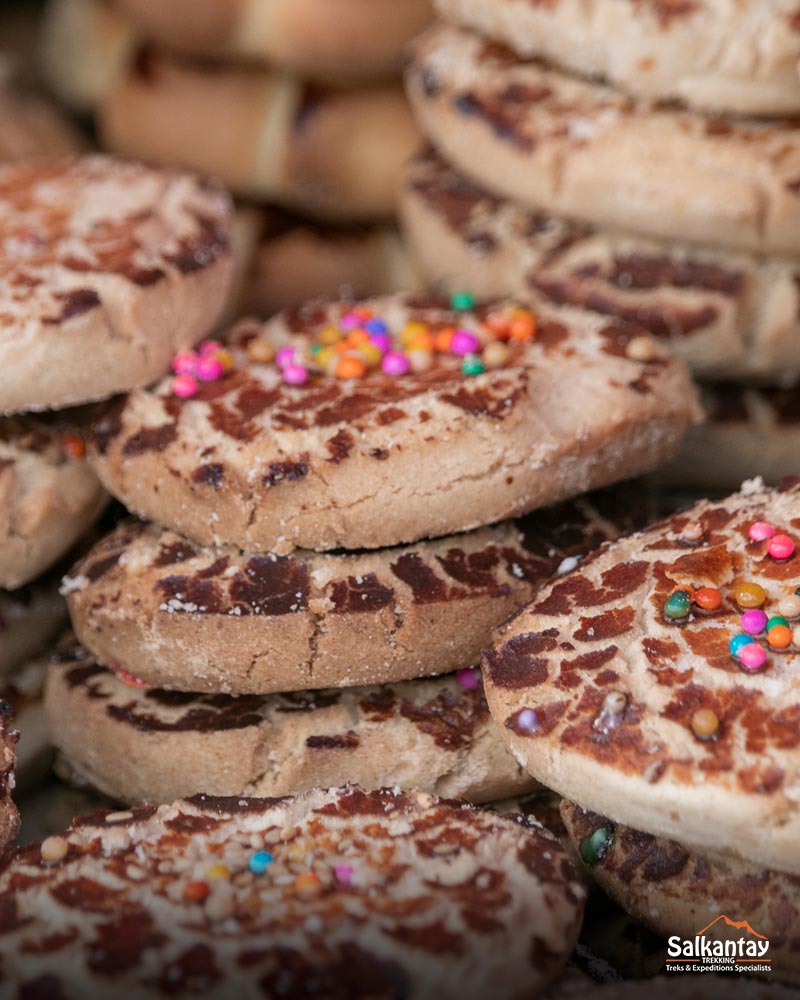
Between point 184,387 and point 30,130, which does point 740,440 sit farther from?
point 30,130

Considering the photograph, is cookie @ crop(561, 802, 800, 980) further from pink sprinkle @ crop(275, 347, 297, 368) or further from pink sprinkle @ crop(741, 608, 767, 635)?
pink sprinkle @ crop(275, 347, 297, 368)

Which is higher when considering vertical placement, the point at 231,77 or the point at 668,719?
the point at 231,77

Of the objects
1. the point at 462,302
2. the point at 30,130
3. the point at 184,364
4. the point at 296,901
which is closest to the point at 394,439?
the point at 184,364

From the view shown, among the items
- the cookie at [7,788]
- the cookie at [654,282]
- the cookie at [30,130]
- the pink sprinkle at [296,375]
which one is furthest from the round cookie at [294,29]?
the cookie at [7,788]

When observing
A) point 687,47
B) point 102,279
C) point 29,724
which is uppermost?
point 687,47

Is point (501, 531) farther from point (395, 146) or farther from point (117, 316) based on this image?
point (395, 146)

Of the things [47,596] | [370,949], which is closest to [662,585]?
[370,949]

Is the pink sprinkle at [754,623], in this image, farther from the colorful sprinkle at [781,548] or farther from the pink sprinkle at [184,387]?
the pink sprinkle at [184,387]
